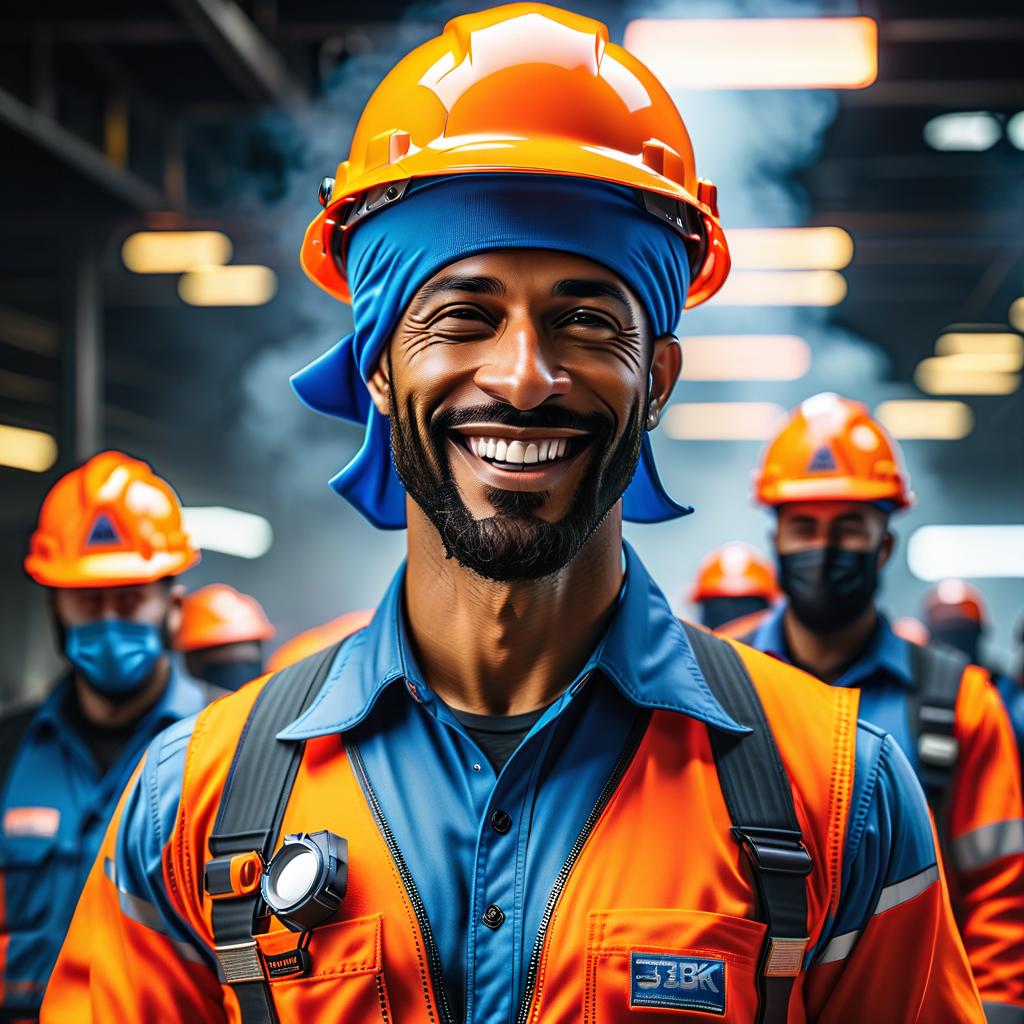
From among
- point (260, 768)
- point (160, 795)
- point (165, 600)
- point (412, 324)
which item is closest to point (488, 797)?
point (260, 768)

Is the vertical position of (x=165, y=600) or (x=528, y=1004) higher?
(x=165, y=600)

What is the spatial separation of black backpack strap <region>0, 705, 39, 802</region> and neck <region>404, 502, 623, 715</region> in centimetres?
251

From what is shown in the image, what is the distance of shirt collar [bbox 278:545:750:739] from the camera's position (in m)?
Result: 1.75

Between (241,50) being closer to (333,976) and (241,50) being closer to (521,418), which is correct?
(521,418)

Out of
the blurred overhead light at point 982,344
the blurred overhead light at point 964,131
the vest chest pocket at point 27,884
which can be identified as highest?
the blurred overhead light at point 964,131

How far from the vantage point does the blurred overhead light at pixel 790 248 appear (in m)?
11.5

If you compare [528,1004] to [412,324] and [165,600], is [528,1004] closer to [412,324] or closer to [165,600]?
[412,324]

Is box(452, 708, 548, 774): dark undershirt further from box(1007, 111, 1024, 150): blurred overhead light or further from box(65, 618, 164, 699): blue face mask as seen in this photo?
box(1007, 111, 1024, 150): blurred overhead light

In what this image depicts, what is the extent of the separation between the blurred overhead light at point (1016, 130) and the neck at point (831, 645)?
7124mm

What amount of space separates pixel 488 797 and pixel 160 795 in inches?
19.7

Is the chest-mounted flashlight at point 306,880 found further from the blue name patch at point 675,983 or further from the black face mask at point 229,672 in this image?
the black face mask at point 229,672

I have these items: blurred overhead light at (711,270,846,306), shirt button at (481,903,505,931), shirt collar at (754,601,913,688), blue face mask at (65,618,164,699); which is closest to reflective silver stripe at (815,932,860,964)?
shirt button at (481,903,505,931)

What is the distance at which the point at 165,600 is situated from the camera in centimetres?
428

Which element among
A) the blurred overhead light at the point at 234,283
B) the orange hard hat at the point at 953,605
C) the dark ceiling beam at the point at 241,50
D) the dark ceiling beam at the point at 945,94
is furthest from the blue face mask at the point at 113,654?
the blurred overhead light at the point at 234,283
